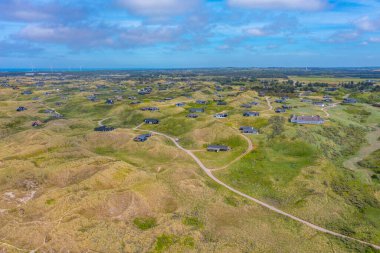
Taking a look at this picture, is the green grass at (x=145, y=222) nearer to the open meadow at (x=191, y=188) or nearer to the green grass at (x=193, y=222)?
the open meadow at (x=191, y=188)

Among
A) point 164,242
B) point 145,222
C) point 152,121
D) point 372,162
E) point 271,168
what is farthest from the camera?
point 152,121

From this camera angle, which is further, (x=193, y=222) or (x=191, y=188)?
(x=191, y=188)

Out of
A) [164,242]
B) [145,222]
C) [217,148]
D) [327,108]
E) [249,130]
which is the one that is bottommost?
[164,242]

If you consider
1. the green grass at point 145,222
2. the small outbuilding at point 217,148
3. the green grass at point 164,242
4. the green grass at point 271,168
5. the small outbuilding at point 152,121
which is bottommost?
the green grass at point 164,242

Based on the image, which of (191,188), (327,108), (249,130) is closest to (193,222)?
(191,188)

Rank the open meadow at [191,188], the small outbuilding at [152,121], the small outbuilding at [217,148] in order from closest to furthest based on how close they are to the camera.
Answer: the open meadow at [191,188]
the small outbuilding at [217,148]
the small outbuilding at [152,121]

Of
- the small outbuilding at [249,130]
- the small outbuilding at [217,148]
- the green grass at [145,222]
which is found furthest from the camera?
the small outbuilding at [249,130]

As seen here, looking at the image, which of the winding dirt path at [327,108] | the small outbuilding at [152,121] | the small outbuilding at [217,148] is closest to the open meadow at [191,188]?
the small outbuilding at [217,148]

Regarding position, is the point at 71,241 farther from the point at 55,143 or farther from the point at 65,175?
the point at 55,143

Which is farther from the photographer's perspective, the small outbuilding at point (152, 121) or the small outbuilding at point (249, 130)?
the small outbuilding at point (152, 121)

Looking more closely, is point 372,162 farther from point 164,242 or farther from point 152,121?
point 152,121
